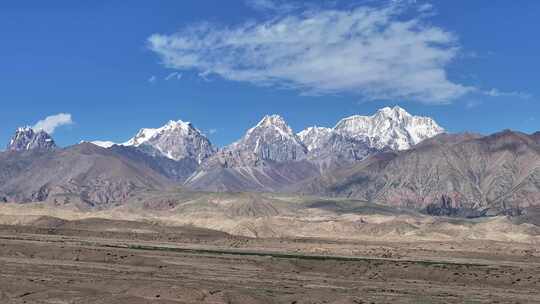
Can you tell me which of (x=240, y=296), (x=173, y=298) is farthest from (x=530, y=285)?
(x=173, y=298)

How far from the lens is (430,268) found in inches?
3799

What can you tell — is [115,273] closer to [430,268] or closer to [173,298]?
[173,298]

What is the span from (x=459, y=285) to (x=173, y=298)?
122 feet

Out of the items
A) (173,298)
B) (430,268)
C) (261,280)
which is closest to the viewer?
(173,298)

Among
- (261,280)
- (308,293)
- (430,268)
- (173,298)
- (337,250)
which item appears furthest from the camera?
(337,250)

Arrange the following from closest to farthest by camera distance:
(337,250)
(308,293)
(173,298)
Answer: (173,298) → (308,293) → (337,250)

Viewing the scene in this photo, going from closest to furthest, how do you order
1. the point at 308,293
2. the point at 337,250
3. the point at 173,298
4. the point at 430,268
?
the point at 173,298 < the point at 308,293 < the point at 430,268 < the point at 337,250

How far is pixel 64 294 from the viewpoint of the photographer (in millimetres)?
60406

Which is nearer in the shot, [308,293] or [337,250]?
[308,293]

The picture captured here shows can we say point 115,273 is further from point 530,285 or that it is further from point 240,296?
point 530,285

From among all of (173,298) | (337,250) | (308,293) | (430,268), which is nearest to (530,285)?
(430,268)

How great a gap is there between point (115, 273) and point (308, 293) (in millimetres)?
24876

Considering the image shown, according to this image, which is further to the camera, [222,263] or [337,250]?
[337,250]

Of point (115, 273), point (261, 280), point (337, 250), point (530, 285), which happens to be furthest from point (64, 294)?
point (337, 250)
